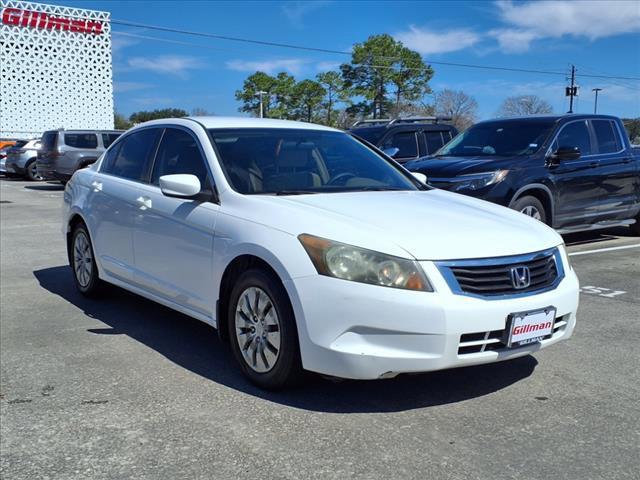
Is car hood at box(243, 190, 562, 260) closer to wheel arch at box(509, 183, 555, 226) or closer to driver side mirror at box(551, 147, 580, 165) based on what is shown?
wheel arch at box(509, 183, 555, 226)

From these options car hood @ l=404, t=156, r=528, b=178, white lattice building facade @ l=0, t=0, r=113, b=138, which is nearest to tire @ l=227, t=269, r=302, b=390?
car hood @ l=404, t=156, r=528, b=178

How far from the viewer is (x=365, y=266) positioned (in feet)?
11.1

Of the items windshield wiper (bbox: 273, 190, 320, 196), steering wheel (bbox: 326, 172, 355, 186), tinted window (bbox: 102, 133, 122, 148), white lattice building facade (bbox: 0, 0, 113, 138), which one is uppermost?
white lattice building facade (bbox: 0, 0, 113, 138)

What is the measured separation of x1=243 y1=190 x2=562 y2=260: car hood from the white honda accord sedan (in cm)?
1

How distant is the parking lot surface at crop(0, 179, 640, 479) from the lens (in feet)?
9.81

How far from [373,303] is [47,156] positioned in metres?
18.8

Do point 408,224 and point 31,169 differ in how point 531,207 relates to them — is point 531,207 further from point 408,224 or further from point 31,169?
point 31,169

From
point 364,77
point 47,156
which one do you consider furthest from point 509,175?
point 364,77

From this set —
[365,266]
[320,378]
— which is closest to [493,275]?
[365,266]

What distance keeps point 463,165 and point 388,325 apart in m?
5.10

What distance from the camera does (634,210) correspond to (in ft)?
32.5

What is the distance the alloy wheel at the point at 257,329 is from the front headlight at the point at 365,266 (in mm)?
434

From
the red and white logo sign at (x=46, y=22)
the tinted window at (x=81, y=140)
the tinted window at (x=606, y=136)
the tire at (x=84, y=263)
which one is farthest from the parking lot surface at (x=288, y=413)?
the red and white logo sign at (x=46, y=22)

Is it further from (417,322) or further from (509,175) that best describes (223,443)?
(509,175)
